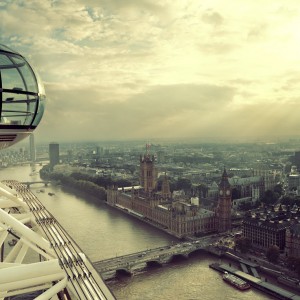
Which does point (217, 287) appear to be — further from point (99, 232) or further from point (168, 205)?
point (168, 205)

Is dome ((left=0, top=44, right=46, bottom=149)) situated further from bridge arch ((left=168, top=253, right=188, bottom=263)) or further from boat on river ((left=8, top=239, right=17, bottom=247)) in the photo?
boat on river ((left=8, top=239, right=17, bottom=247))

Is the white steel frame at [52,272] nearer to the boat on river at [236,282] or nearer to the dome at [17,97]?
the dome at [17,97]

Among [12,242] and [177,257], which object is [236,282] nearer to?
[177,257]

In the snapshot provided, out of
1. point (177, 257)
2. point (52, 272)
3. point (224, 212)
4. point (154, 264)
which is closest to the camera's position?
point (52, 272)

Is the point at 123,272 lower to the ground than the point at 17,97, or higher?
lower

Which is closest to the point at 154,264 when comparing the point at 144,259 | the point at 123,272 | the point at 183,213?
the point at 144,259

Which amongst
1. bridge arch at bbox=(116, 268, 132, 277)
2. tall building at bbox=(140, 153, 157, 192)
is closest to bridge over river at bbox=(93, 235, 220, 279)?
bridge arch at bbox=(116, 268, 132, 277)
